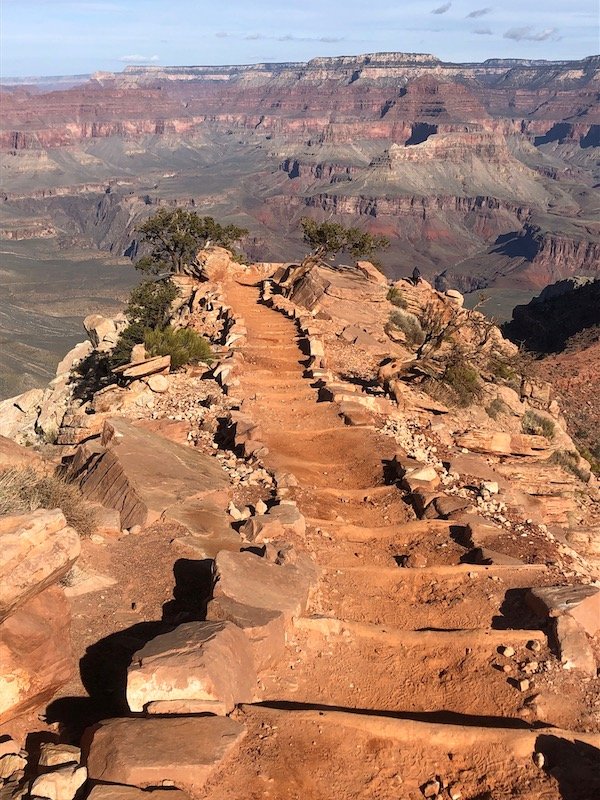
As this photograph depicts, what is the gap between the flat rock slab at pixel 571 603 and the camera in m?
7.52

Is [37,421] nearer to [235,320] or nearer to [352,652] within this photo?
[235,320]

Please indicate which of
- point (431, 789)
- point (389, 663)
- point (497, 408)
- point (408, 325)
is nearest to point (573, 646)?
point (389, 663)

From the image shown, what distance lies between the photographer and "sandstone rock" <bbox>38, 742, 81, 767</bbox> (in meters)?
5.56

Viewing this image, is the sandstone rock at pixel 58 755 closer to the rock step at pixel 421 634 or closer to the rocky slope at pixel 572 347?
the rock step at pixel 421 634

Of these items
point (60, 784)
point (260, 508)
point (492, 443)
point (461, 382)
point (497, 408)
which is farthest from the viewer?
point (497, 408)

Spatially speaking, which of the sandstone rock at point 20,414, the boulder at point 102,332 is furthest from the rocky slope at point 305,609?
the boulder at point 102,332

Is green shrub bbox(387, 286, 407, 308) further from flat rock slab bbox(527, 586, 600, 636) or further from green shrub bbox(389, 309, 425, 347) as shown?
flat rock slab bbox(527, 586, 600, 636)

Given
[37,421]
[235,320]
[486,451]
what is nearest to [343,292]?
[235,320]

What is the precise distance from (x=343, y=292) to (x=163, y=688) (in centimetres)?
2496

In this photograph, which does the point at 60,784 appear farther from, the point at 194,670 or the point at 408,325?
the point at 408,325

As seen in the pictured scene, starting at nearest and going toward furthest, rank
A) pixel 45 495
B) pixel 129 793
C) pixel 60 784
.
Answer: pixel 129 793
pixel 60 784
pixel 45 495

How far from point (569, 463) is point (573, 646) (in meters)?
13.0

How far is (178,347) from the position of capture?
19531mm

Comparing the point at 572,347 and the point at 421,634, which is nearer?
the point at 421,634
